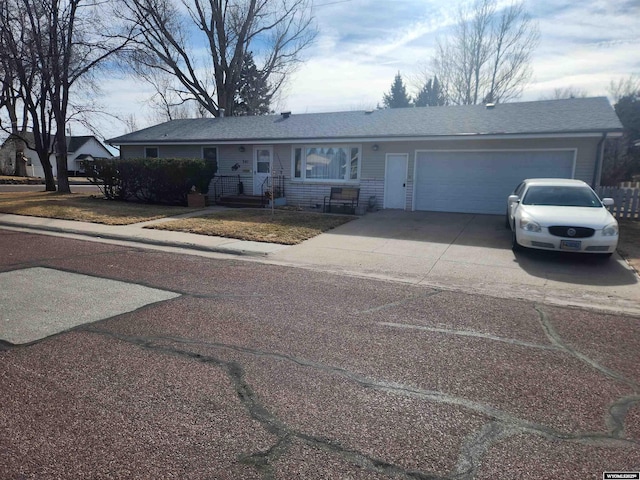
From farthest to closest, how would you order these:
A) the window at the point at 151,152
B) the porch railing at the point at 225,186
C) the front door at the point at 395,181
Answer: the window at the point at 151,152, the porch railing at the point at 225,186, the front door at the point at 395,181

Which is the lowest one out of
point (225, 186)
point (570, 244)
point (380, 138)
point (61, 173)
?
point (570, 244)

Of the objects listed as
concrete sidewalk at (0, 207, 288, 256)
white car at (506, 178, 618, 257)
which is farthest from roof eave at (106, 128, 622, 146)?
concrete sidewalk at (0, 207, 288, 256)

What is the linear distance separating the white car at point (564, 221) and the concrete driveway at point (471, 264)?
1.38ft

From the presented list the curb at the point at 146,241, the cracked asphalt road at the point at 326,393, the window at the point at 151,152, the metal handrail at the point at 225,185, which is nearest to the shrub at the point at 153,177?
the metal handrail at the point at 225,185

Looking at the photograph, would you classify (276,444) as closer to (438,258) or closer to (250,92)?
(438,258)

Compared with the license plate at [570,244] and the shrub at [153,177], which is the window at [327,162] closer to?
the shrub at [153,177]

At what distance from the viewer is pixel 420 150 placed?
15.4m

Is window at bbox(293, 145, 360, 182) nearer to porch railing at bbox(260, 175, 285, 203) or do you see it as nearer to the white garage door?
porch railing at bbox(260, 175, 285, 203)

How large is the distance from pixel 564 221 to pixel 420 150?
811 centimetres

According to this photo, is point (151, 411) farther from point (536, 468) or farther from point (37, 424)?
point (536, 468)

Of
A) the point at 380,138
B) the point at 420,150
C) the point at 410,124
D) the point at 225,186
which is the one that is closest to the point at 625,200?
the point at 420,150

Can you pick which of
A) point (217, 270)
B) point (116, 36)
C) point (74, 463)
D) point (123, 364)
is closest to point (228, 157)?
point (116, 36)

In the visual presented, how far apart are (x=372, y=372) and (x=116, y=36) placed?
2447 centimetres

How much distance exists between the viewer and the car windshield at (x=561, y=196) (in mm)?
8945
